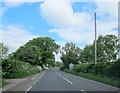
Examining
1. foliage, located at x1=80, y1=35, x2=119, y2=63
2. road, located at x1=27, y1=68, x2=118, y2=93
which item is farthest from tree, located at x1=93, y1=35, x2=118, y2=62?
road, located at x1=27, y1=68, x2=118, y2=93

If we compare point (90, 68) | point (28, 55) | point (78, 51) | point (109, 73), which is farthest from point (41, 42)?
point (109, 73)

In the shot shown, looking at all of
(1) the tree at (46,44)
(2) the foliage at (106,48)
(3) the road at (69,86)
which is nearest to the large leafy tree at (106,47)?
(2) the foliage at (106,48)

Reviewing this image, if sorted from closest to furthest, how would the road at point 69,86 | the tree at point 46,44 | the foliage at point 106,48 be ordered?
the road at point 69,86
the foliage at point 106,48
the tree at point 46,44

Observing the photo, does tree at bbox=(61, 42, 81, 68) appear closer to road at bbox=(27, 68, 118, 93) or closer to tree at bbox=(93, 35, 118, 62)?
tree at bbox=(93, 35, 118, 62)

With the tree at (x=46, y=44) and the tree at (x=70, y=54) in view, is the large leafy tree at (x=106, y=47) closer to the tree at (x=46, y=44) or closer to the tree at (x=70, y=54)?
the tree at (x=70, y=54)

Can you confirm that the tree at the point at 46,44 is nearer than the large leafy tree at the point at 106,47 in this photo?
No

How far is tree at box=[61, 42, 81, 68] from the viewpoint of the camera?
229 ft

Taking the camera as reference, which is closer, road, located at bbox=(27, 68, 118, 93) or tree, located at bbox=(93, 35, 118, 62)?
road, located at bbox=(27, 68, 118, 93)

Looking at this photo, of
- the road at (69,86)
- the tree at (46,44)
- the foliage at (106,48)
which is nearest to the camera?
the road at (69,86)

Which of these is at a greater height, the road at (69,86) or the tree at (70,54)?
the tree at (70,54)

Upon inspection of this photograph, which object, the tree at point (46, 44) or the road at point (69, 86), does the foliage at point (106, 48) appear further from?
the road at point (69, 86)

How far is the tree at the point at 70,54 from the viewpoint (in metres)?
69.7

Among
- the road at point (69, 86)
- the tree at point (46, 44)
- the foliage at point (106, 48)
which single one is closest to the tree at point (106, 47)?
the foliage at point (106, 48)

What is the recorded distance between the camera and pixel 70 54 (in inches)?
2766
